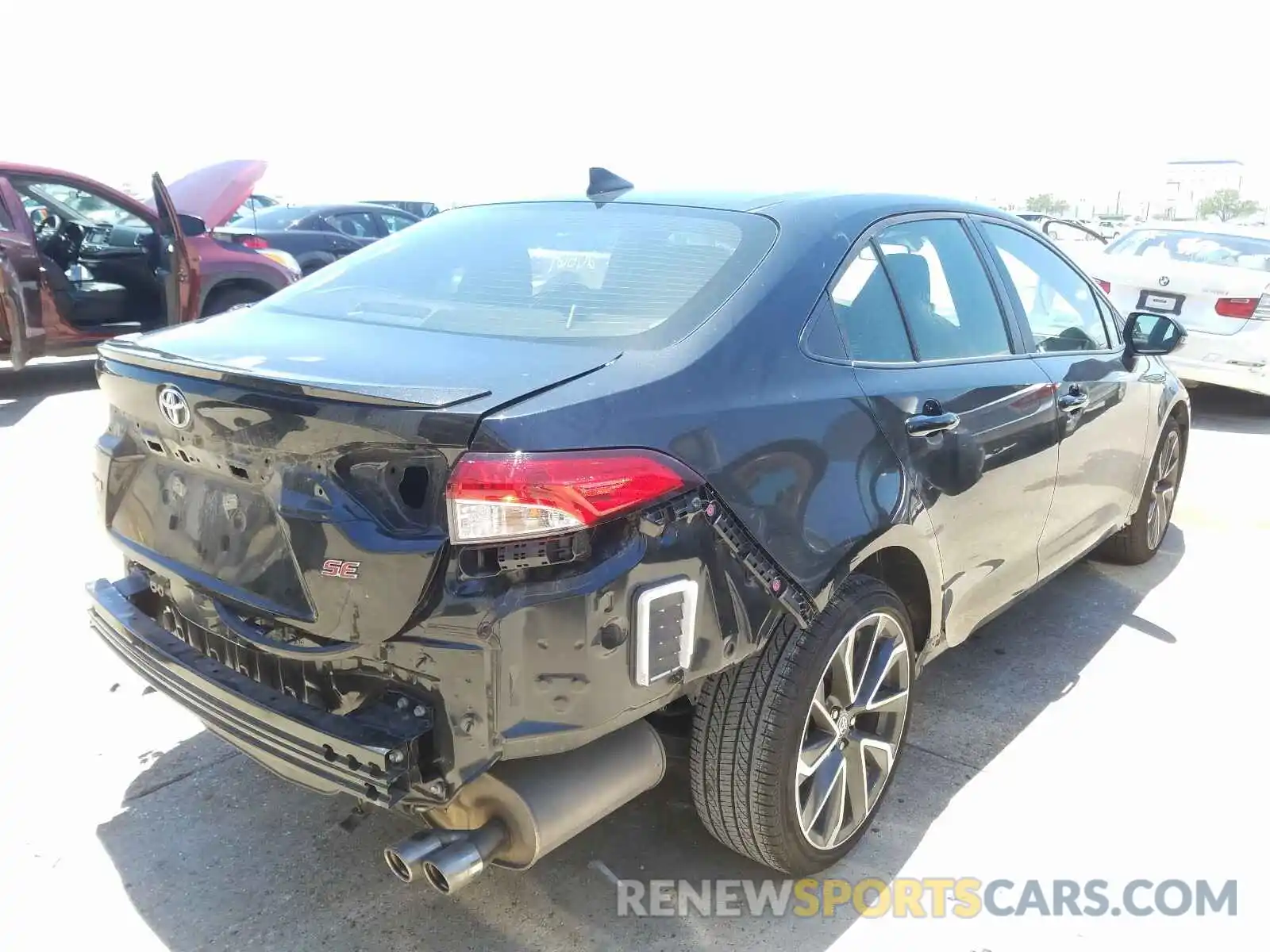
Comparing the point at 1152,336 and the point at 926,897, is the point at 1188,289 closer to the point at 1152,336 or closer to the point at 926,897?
the point at 1152,336

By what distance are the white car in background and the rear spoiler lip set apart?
270 inches

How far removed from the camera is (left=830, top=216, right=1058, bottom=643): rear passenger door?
8.29 ft

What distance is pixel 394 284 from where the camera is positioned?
8.84 ft

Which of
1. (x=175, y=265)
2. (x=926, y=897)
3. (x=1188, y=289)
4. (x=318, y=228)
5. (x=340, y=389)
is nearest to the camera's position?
(x=340, y=389)

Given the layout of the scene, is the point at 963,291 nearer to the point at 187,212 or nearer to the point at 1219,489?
the point at 1219,489

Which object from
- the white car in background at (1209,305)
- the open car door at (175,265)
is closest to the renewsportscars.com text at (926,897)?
the white car in background at (1209,305)

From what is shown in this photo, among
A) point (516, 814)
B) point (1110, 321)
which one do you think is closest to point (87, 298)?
point (1110, 321)

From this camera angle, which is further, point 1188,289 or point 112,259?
point 112,259

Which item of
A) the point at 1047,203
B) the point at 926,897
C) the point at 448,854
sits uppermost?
the point at 448,854

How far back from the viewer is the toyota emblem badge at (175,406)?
2123 mm

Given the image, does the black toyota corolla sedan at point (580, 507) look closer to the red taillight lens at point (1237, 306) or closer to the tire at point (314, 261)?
the red taillight lens at point (1237, 306)

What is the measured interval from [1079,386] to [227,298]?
7294 millimetres

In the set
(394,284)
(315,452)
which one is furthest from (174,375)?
(394,284)

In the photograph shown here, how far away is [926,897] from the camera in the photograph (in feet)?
8.14
